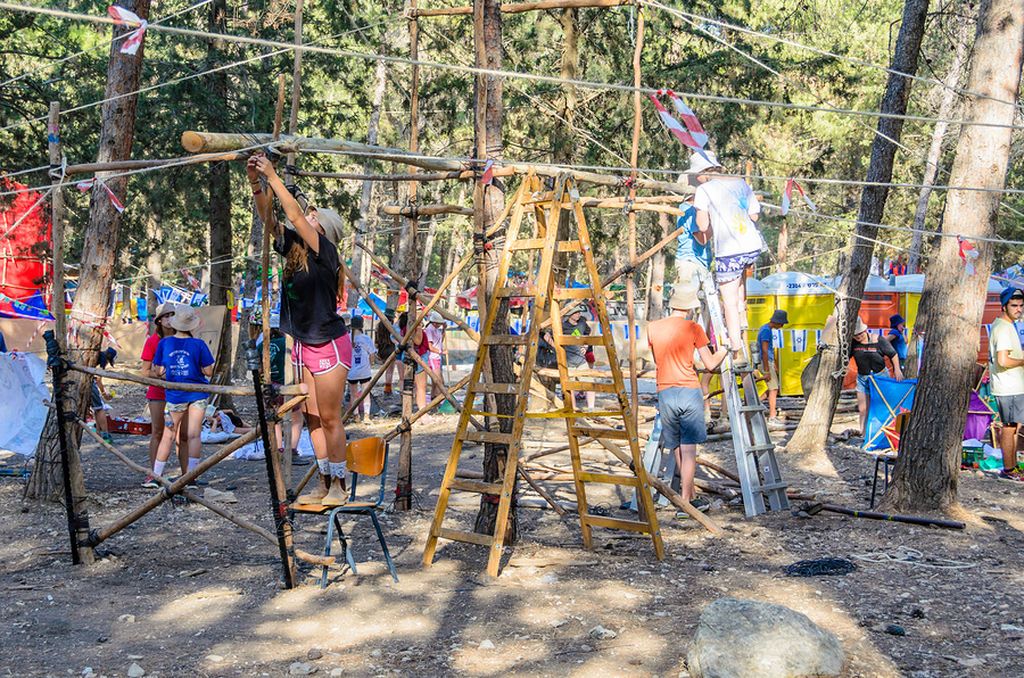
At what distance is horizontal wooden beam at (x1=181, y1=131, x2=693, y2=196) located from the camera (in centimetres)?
543

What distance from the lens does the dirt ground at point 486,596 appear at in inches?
197

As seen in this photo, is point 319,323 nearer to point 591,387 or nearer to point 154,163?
point 154,163

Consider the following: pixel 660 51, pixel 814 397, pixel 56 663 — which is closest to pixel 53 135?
pixel 56 663

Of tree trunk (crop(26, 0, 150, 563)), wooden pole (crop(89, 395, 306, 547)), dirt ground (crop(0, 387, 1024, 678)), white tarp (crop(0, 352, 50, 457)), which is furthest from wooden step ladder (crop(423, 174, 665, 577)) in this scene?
white tarp (crop(0, 352, 50, 457))

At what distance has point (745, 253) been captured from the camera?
7.65m

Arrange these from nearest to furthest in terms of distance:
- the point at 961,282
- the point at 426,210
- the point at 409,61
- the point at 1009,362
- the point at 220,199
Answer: the point at 409,61, the point at 961,282, the point at 426,210, the point at 1009,362, the point at 220,199

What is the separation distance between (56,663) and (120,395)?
18.3m

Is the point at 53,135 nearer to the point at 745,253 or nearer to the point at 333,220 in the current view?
the point at 333,220

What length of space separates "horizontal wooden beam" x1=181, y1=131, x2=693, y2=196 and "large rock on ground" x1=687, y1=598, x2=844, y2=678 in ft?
11.2

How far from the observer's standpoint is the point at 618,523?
714 cm

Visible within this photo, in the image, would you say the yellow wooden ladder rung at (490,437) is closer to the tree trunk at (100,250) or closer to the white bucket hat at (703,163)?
the white bucket hat at (703,163)

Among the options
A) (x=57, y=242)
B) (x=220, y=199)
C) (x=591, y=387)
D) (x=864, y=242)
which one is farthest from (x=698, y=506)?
(x=220, y=199)

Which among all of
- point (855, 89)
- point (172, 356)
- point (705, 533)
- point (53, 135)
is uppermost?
point (855, 89)

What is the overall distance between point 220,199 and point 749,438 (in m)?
11.9
